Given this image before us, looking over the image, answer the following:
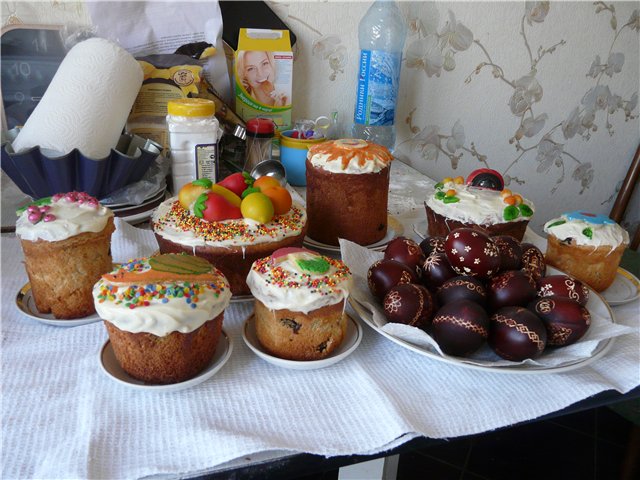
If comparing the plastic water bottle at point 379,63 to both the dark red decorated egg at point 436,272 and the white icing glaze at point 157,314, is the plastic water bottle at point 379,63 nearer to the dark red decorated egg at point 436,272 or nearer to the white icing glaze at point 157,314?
the dark red decorated egg at point 436,272

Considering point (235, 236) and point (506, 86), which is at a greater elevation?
point (506, 86)

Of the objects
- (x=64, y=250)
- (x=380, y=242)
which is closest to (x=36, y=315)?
(x=64, y=250)

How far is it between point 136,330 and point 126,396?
8cm

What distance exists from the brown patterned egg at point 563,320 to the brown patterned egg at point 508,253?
93 mm

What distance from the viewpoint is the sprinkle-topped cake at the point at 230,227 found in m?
0.76

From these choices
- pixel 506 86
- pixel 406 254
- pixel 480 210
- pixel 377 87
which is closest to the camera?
pixel 406 254

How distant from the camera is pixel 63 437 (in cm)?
52

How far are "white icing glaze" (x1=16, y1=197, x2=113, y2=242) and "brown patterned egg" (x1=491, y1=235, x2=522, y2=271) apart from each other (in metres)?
0.57

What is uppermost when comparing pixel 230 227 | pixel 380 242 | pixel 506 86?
pixel 506 86

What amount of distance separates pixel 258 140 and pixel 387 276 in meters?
0.68

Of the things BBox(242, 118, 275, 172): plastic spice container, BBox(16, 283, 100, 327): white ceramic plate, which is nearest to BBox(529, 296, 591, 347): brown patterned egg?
BBox(16, 283, 100, 327): white ceramic plate

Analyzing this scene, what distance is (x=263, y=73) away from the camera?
1347 mm

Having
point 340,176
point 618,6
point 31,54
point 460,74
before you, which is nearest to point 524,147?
point 460,74

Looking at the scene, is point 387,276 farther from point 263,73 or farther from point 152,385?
point 263,73
